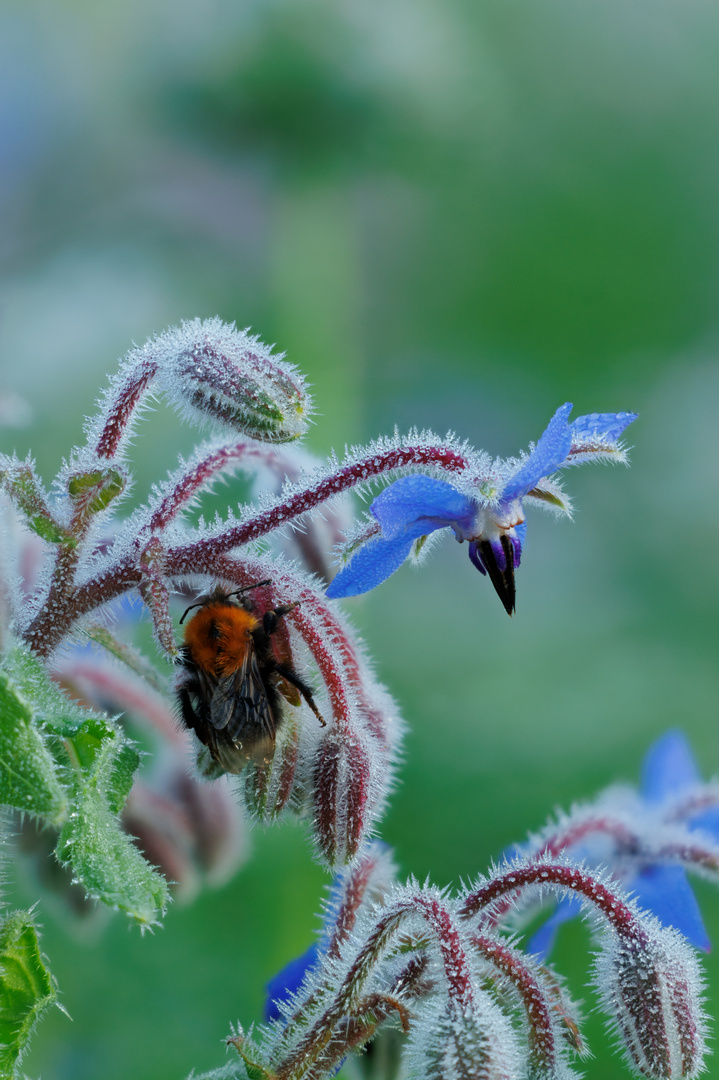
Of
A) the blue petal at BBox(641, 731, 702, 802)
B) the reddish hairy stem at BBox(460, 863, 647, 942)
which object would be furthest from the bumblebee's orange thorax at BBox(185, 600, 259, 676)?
the blue petal at BBox(641, 731, 702, 802)

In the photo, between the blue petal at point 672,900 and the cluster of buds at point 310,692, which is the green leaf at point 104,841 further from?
the blue petal at point 672,900

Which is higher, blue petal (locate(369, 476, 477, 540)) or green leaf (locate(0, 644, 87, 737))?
blue petal (locate(369, 476, 477, 540))

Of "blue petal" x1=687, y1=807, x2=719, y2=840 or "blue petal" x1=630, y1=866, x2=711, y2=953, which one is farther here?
"blue petal" x1=687, y1=807, x2=719, y2=840

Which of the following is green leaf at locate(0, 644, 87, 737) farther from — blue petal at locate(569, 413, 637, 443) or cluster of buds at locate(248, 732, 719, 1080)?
blue petal at locate(569, 413, 637, 443)

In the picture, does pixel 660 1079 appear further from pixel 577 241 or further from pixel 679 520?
pixel 577 241

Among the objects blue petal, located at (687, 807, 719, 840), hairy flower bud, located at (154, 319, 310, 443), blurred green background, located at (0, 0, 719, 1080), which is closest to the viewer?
hairy flower bud, located at (154, 319, 310, 443)

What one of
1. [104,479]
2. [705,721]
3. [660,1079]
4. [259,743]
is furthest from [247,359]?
[705,721]
